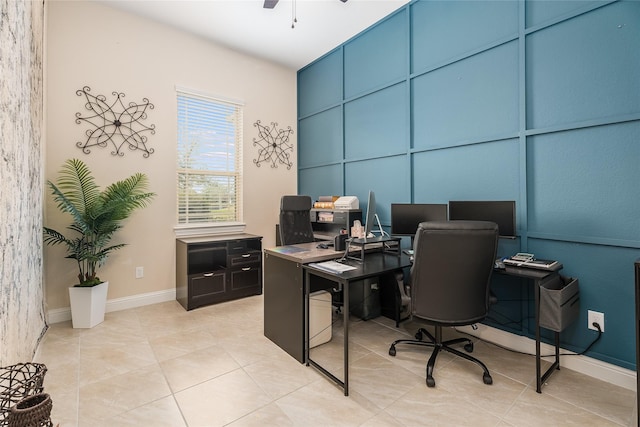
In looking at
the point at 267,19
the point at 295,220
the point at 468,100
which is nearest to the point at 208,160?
the point at 295,220

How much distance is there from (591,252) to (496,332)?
1.02 metres

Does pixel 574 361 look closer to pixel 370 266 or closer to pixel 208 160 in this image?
pixel 370 266

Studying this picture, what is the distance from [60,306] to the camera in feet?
10.4

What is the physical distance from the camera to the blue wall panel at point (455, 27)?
8.70 ft

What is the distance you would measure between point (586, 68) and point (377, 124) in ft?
6.60

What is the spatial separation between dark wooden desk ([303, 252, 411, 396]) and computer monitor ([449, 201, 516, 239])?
655mm

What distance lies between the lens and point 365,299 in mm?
3297

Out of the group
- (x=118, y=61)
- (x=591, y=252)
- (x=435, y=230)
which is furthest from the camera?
(x=118, y=61)

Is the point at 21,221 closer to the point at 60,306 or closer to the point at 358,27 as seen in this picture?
the point at 60,306

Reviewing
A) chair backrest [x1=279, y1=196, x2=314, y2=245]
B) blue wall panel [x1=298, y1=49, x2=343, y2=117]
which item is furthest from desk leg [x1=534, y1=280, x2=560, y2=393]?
blue wall panel [x1=298, y1=49, x2=343, y2=117]

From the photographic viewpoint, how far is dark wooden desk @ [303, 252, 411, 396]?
77.4 inches

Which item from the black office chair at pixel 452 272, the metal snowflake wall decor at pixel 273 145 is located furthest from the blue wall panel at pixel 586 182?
the metal snowflake wall decor at pixel 273 145

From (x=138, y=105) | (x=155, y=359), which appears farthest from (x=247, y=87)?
(x=155, y=359)

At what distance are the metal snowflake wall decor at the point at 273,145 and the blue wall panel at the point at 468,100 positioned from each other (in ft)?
7.62
